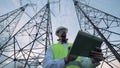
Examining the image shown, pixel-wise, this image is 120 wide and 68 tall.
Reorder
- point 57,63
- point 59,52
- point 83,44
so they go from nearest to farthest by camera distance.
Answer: point 83,44, point 57,63, point 59,52

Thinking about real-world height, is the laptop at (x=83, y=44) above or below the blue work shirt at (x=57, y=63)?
above

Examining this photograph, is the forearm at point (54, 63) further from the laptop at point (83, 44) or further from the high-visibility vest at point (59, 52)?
the laptop at point (83, 44)

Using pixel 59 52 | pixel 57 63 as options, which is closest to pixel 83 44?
pixel 57 63

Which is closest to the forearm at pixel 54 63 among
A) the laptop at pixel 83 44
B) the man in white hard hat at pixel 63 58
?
the man in white hard hat at pixel 63 58

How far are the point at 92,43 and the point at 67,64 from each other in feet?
1.94

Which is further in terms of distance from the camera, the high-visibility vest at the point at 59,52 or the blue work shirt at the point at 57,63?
the high-visibility vest at the point at 59,52

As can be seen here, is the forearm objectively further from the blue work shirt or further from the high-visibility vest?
the high-visibility vest

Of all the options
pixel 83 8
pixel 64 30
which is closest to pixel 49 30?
pixel 83 8

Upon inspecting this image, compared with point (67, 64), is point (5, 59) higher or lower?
lower

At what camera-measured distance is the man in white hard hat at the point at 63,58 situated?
382 cm

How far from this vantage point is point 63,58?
4.04m

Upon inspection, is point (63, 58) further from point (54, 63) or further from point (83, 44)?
point (83, 44)

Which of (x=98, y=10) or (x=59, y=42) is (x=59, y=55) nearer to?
(x=59, y=42)

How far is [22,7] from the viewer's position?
19688 millimetres
